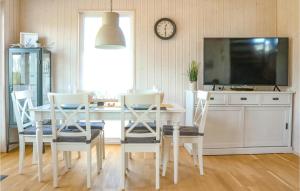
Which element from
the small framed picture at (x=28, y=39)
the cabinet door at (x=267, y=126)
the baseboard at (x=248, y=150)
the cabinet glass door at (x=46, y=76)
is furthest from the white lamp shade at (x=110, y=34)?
the cabinet door at (x=267, y=126)

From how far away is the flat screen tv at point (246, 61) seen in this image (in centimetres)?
476

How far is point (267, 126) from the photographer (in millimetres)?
4648

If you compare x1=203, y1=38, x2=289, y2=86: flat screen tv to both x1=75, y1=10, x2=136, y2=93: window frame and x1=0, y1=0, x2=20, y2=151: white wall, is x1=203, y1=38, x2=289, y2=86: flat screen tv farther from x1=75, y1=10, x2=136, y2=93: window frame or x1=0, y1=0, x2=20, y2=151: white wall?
x1=0, y1=0, x2=20, y2=151: white wall

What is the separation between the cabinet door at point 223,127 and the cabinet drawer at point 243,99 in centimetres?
11

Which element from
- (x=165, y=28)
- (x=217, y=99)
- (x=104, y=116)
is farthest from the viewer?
(x=165, y=28)

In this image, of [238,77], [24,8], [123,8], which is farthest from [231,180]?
[24,8]

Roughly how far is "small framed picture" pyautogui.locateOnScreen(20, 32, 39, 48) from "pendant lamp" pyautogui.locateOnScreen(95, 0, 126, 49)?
65.1 inches

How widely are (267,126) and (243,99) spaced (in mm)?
578

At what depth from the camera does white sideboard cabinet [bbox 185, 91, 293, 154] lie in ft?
14.9

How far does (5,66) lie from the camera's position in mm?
4711

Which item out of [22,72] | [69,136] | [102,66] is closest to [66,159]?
[69,136]

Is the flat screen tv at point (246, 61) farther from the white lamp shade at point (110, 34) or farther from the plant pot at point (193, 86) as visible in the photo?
the white lamp shade at point (110, 34)

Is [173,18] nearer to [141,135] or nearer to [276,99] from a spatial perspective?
[276,99]

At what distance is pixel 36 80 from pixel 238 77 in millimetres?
3185
